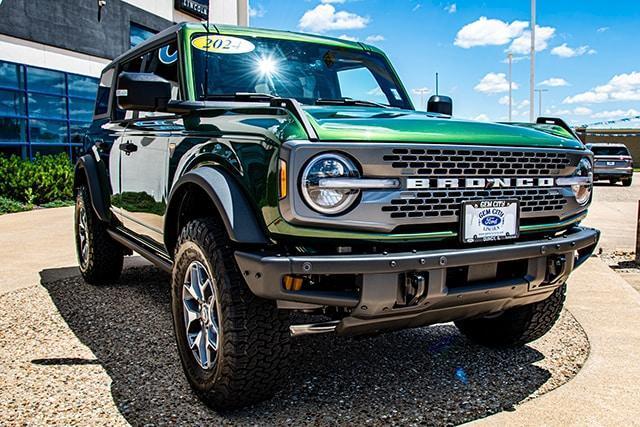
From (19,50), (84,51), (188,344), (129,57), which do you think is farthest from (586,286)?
(84,51)

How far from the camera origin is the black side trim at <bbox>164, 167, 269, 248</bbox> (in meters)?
2.61

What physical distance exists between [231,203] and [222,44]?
1.56 m

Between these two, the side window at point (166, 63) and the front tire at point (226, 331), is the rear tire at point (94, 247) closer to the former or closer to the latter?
the side window at point (166, 63)

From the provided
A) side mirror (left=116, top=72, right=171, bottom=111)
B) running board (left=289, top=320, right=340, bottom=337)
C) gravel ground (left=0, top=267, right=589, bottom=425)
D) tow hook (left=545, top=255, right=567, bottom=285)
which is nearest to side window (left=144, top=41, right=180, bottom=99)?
side mirror (left=116, top=72, right=171, bottom=111)

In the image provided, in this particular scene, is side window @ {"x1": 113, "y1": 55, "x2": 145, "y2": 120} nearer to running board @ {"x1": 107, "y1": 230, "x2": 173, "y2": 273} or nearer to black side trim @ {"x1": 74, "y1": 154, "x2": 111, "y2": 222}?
black side trim @ {"x1": 74, "y1": 154, "x2": 111, "y2": 222}

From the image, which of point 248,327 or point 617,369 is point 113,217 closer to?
point 248,327

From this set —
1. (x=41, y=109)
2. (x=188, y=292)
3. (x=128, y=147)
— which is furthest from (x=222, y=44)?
(x=41, y=109)

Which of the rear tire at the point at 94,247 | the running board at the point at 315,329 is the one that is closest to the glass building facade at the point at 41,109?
the rear tire at the point at 94,247

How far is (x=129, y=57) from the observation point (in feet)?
16.5

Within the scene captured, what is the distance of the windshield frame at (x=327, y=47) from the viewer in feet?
12.0

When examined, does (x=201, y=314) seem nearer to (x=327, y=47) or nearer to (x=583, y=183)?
(x=583, y=183)

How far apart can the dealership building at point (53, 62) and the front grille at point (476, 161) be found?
11.4 meters

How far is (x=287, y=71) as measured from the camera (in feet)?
12.9

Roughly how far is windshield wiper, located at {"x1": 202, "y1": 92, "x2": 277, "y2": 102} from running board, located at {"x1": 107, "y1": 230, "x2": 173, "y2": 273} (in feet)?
3.32
